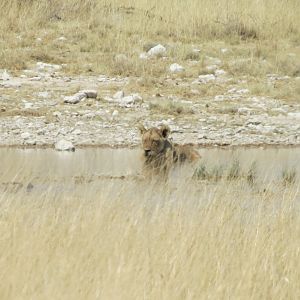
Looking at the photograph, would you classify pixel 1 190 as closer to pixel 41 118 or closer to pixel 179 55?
pixel 41 118

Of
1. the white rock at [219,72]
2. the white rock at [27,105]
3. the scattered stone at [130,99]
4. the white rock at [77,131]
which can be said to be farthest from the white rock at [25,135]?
the white rock at [219,72]

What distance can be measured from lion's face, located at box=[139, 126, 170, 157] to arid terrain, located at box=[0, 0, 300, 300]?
23 cm

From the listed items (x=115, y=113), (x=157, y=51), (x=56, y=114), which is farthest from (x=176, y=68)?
(x=56, y=114)

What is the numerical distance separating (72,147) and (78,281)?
7.23 m

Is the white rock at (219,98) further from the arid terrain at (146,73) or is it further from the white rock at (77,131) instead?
the white rock at (77,131)

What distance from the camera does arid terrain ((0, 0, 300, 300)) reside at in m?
5.56

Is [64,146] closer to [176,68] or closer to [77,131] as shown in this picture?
[77,131]

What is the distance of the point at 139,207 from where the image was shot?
709 cm

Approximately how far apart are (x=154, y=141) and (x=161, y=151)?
17cm

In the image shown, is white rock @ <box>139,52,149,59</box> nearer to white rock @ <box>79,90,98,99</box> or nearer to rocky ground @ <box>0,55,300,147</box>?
rocky ground @ <box>0,55,300,147</box>

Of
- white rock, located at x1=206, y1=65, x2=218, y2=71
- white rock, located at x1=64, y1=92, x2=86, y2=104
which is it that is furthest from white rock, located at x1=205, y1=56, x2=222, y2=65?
white rock, located at x1=64, y1=92, x2=86, y2=104

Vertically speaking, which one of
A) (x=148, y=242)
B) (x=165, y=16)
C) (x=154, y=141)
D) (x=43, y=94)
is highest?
(x=148, y=242)

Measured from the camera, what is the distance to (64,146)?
1227cm

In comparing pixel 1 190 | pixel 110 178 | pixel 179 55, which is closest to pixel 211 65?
pixel 179 55
